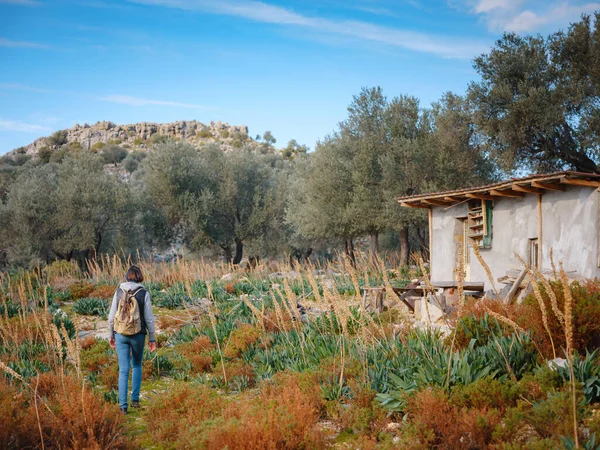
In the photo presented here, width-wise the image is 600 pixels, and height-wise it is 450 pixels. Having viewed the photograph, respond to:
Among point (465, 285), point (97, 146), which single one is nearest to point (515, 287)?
point (465, 285)

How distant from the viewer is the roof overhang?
33.5 ft

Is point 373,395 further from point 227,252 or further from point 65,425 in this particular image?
point 227,252

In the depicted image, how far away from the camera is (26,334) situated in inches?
391

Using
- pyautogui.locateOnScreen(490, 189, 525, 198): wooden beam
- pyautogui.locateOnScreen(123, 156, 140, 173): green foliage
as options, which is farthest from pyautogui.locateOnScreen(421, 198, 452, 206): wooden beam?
pyautogui.locateOnScreen(123, 156, 140, 173): green foliage

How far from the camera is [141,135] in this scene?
66062 mm

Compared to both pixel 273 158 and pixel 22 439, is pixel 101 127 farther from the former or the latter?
pixel 22 439

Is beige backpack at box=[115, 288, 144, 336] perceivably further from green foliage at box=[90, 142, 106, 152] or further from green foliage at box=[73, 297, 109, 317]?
green foliage at box=[90, 142, 106, 152]

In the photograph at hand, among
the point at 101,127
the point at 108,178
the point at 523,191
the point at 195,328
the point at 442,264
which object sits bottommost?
the point at 195,328

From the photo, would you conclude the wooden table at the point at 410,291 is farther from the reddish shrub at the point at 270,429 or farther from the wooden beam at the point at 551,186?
the reddish shrub at the point at 270,429

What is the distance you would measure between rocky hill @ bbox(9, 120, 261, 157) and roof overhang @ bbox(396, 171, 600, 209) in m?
45.4

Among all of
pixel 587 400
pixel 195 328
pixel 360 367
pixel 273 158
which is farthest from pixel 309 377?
pixel 273 158

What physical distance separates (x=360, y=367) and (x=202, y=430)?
87.8 inches

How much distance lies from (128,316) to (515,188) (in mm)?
9047

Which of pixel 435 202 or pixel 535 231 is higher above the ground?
pixel 435 202
